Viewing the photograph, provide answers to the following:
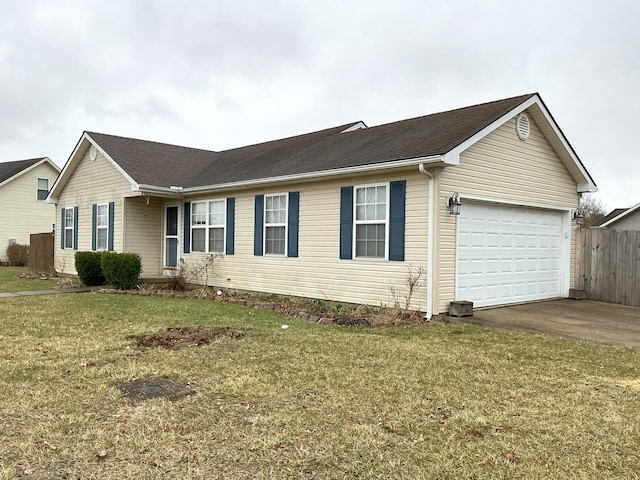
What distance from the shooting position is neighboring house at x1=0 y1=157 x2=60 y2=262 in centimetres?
2900

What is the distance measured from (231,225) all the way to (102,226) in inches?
237

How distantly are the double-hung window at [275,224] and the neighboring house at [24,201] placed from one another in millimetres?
21004

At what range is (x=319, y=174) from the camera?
36.3 feet

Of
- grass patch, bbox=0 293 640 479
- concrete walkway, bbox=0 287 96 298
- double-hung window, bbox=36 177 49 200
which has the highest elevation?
double-hung window, bbox=36 177 49 200

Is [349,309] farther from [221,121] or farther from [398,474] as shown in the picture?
[221,121]

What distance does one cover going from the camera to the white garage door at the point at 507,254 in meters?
10.4

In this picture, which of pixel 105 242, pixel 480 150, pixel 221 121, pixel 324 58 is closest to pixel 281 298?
pixel 480 150

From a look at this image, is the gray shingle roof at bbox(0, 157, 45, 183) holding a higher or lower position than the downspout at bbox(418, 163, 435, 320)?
higher

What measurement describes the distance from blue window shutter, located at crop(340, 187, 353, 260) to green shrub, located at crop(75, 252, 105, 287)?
28.2 feet

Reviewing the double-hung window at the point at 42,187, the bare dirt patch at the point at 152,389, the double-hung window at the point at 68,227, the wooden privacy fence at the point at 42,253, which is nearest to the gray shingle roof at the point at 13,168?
the double-hung window at the point at 42,187

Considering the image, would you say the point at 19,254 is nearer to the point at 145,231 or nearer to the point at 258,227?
the point at 145,231

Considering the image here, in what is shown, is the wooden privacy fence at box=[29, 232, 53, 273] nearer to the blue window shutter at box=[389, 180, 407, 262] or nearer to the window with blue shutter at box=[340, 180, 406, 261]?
the window with blue shutter at box=[340, 180, 406, 261]

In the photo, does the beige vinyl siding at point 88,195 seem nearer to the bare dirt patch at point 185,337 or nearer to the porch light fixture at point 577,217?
the bare dirt patch at point 185,337

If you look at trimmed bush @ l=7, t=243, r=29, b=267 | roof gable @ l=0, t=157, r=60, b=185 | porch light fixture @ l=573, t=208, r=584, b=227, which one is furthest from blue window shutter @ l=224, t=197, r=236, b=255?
roof gable @ l=0, t=157, r=60, b=185
